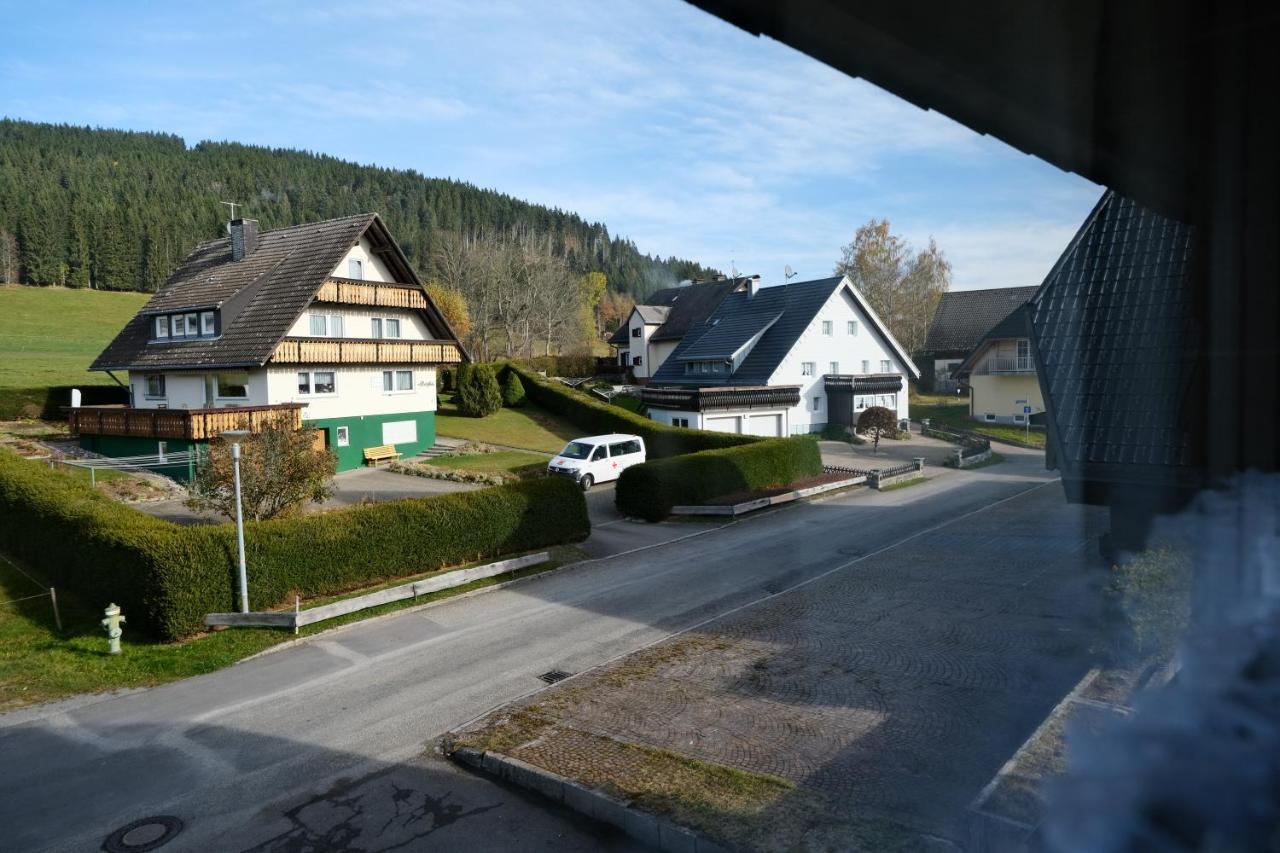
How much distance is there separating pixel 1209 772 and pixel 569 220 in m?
152

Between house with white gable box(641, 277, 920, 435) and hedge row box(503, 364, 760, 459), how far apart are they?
2.33 metres

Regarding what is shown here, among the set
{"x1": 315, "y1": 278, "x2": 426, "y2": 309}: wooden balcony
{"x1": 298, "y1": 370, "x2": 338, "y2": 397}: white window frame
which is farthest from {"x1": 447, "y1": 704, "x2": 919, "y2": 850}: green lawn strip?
{"x1": 315, "y1": 278, "x2": 426, "y2": 309}: wooden balcony

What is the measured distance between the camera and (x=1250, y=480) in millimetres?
7148

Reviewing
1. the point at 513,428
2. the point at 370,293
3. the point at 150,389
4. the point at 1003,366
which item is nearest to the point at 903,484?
the point at 1003,366

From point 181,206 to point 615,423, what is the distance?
84.1 m

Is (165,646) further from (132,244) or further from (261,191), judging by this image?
(261,191)

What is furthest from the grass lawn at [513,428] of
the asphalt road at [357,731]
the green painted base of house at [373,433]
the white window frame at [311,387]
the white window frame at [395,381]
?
the asphalt road at [357,731]

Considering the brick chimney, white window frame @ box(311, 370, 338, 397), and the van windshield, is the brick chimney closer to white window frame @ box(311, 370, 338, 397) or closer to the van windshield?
white window frame @ box(311, 370, 338, 397)

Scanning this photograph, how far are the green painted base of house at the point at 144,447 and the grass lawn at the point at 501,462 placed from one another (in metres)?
8.54

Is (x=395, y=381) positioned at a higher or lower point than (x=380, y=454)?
higher

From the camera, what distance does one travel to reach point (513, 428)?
1657 inches

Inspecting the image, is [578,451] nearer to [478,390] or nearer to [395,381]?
[395,381]

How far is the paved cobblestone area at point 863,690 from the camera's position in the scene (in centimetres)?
809

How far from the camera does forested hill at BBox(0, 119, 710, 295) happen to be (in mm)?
85250
